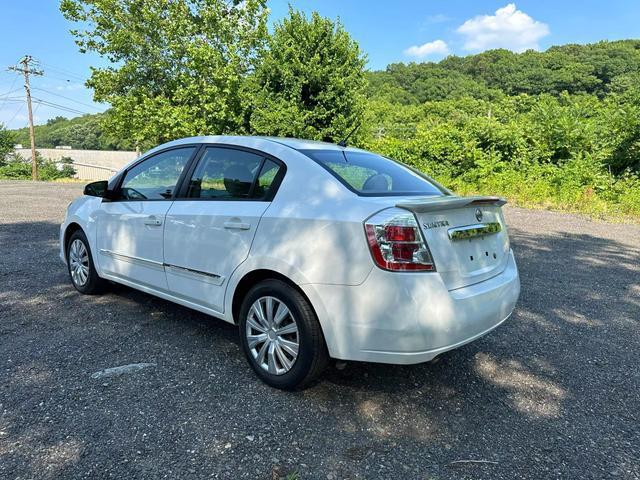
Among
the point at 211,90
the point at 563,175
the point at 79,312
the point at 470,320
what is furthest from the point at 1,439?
the point at 211,90

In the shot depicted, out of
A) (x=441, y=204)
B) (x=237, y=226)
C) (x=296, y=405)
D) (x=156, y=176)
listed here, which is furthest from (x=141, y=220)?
(x=441, y=204)

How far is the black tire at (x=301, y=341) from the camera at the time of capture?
2.61 meters

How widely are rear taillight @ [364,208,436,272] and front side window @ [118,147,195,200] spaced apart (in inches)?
76.7

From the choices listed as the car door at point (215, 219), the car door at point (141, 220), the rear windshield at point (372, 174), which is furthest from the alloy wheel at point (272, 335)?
the car door at point (141, 220)

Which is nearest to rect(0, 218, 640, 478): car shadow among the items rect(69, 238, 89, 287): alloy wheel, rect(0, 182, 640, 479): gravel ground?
rect(0, 182, 640, 479): gravel ground

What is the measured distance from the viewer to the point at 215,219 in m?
3.14

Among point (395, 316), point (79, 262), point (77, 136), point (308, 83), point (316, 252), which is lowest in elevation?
point (79, 262)

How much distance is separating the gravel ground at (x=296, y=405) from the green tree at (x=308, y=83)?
13.1 metres

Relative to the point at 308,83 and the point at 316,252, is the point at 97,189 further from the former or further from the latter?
the point at 308,83

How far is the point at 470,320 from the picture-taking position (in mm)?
2553

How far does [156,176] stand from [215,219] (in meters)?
1.12

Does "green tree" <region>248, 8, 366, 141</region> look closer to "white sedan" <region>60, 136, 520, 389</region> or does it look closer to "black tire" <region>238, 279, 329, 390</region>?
"white sedan" <region>60, 136, 520, 389</region>

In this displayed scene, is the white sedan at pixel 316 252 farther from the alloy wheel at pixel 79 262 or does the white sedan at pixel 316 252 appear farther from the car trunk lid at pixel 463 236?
the alloy wheel at pixel 79 262

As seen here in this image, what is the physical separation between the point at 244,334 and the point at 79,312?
82.5 inches
